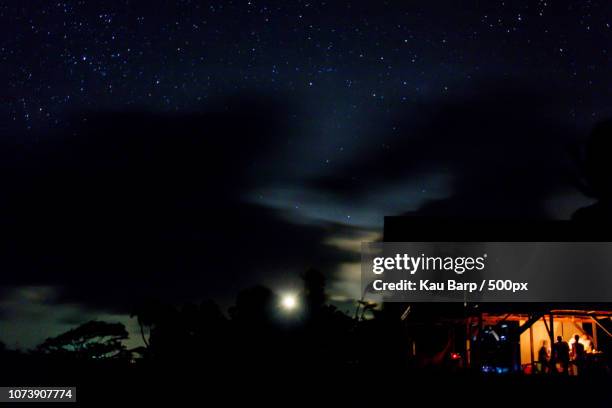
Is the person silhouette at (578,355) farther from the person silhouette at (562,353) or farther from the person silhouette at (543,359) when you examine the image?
the person silhouette at (543,359)

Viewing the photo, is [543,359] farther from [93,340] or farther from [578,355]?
[93,340]

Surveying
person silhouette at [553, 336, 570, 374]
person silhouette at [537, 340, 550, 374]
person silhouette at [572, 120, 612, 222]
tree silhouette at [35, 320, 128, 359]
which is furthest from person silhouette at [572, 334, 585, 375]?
tree silhouette at [35, 320, 128, 359]

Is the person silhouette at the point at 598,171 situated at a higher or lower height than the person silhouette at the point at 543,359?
higher

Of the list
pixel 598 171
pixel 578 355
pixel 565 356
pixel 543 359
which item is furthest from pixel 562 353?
pixel 598 171

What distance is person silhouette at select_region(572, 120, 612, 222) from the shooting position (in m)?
30.5

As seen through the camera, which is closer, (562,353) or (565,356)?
(565,356)

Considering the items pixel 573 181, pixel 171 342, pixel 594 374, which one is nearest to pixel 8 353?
Result: pixel 171 342

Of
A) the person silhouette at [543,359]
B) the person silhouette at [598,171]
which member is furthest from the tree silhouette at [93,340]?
the person silhouette at [598,171]

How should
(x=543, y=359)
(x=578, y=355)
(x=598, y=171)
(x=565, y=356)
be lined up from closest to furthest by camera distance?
(x=565, y=356), (x=578, y=355), (x=543, y=359), (x=598, y=171)

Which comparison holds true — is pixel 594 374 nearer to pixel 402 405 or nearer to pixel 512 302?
pixel 512 302

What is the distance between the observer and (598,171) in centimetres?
3162

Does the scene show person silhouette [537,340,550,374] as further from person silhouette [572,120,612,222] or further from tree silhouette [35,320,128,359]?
tree silhouette [35,320,128,359]

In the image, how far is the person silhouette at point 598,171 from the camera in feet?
99.9

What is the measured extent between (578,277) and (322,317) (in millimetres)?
7631
